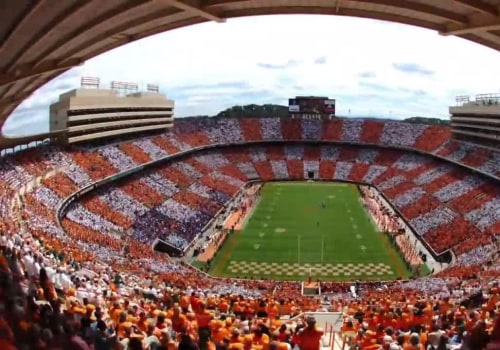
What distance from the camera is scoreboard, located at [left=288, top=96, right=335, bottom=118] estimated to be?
72.2 metres

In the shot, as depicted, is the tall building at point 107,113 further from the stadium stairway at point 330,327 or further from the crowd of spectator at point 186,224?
the stadium stairway at point 330,327

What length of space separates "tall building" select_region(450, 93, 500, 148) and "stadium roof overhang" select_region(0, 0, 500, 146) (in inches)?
1442

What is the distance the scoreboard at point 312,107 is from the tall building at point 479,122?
18.8 m

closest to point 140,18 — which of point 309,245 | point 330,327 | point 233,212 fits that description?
point 330,327

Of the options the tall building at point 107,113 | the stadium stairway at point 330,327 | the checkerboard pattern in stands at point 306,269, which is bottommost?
the checkerboard pattern in stands at point 306,269

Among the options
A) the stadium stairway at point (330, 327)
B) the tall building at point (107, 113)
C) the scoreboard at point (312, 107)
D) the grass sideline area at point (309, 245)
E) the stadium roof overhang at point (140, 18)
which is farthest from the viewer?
the scoreboard at point (312, 107)

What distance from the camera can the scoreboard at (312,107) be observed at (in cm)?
7219

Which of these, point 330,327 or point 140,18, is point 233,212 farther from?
point 140,18

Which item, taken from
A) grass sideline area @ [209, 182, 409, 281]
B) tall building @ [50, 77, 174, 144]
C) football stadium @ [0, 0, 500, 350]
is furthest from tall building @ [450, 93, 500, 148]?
tall building @ [50, 77, 174, 144]

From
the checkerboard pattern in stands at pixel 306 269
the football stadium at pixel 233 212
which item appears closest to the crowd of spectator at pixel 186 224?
the football stadium at pixel 233 212

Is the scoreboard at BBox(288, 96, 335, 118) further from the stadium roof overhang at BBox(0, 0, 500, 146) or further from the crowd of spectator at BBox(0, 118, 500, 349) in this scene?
the stadium roof overhang at BBox(0, 0, 500, 146)

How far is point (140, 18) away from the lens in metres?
11.8

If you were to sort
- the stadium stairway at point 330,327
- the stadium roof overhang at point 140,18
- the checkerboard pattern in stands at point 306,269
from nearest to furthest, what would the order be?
1. the stadium roof overhang at point 140,18
2. the stadium stairway at point 330,327
3. the checkerboard pattern in stands at point 306,269

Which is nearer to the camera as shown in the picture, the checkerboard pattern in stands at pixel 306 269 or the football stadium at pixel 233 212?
the football stadium at pixel 233 212
